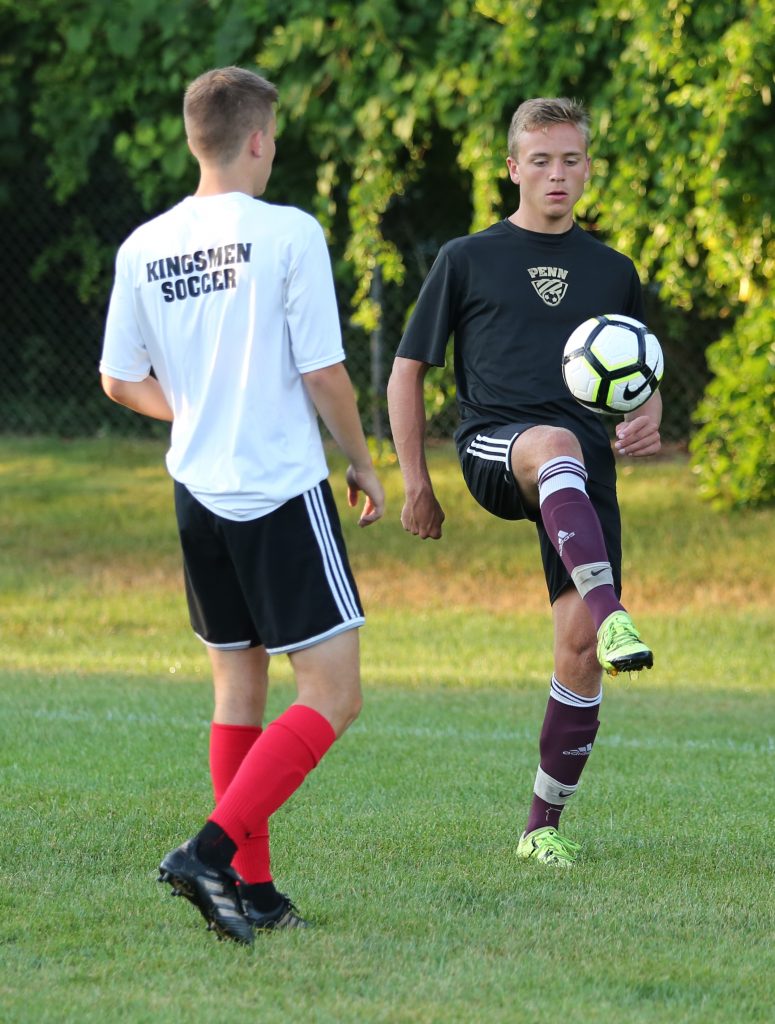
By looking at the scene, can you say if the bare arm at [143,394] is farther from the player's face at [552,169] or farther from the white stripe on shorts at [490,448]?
the player's face at [552,169]

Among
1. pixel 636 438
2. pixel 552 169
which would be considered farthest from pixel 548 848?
pixel 552 169

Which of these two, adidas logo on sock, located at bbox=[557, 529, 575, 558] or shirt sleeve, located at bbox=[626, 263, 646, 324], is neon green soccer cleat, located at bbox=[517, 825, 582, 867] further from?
shirt sleeve, located at bbox=[626, 263, 646, 324]

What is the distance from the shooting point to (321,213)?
11680 millimetres

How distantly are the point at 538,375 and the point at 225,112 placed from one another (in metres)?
1.33

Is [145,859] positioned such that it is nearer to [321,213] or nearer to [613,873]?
[613,873]

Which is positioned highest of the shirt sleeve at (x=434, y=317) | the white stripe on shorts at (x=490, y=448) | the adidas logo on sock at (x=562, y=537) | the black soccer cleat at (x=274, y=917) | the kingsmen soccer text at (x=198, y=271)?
the kingsmen soccer text at (x=198, y=271)

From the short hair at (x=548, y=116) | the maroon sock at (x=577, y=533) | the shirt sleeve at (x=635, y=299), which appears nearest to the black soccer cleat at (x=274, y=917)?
the maroon sock at (x=577, y=533)

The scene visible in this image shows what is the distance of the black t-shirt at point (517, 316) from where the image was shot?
174 inches

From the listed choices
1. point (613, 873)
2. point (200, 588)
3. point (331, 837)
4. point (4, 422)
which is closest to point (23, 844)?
point (331, 837)

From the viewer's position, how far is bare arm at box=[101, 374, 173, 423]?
367 cm

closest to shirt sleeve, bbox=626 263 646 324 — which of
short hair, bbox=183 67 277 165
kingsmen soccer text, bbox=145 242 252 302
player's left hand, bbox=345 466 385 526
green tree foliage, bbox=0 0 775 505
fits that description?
player's left hand, bbox=345 466 385 526

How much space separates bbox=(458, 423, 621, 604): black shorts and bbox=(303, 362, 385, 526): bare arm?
0.77 m

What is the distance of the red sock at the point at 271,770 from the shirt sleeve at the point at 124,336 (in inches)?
33.9

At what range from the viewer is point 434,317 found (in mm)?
4512
